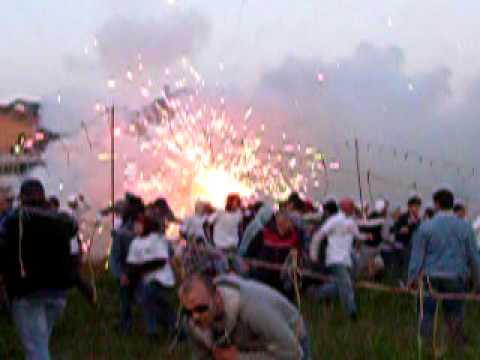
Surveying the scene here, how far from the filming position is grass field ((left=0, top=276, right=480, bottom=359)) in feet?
35.5

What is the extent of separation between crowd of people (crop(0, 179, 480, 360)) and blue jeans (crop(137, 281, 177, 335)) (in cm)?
1

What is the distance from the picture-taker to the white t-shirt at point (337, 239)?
44.3 feet

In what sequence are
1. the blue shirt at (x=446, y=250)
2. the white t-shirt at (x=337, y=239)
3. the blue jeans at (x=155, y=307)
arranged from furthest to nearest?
the white t-shirt at (x=337, y=239) < the blue jeans at (x=155, y=307) < the blue shirt at (x=446, y=250)

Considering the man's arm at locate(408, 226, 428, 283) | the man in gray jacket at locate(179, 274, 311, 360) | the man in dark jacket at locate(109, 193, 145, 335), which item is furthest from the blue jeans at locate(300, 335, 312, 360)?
the man in dark jacket at locate(109, 193, 145, 335)

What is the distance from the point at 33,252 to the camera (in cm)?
811

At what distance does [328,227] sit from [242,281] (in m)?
8.23

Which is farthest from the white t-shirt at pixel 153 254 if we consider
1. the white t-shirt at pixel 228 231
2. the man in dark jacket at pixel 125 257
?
the white t-shirt at pixel 228 231

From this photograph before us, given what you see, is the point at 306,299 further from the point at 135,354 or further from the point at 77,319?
the point at 135,354

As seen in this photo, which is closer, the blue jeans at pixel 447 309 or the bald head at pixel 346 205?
the blue jeans at pixel 447 309

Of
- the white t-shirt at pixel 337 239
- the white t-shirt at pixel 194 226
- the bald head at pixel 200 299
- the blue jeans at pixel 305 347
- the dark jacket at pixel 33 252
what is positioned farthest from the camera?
the white t-shirt at pixel 194 226

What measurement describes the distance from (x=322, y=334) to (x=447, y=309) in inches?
74.0

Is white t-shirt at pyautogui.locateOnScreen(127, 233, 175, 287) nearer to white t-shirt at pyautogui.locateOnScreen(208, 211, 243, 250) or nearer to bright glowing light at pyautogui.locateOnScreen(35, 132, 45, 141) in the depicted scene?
white t-shirt at pyautogui.locateOnScreen(208, 211, 243, 250)

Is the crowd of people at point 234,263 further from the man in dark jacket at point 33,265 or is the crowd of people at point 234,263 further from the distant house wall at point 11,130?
the distant house wall at point 11,130

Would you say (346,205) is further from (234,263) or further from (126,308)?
(126,308)
